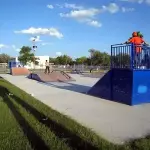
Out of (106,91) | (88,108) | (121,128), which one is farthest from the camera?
(106,91)

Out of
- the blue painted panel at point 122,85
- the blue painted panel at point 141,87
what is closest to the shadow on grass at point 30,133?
the blue painted panel at point 122,85

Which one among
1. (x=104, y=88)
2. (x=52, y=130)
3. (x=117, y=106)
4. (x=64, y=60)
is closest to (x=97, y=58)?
(x=64, y=60)

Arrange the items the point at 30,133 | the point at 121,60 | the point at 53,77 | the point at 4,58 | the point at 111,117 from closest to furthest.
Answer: the point at 30,133, the point at 111,117, the point at 121,60, the point at 53,77, the point at 4,58

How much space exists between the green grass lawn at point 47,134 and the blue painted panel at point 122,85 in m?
3.59

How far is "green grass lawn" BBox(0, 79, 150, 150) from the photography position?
5.37 meters

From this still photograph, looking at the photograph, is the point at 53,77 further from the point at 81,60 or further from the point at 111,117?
the point at 81,60

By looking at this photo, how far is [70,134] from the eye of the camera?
6.23 meters

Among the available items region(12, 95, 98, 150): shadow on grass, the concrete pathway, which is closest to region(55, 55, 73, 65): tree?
the concrete pathway

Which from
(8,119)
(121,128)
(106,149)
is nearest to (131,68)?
(121,128)

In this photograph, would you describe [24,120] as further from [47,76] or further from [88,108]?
[47,76]

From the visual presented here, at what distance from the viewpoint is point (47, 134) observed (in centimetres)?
614

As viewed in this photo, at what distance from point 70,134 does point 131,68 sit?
5.66 metres

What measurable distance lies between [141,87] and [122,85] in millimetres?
774

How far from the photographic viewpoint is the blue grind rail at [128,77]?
1094 cm
